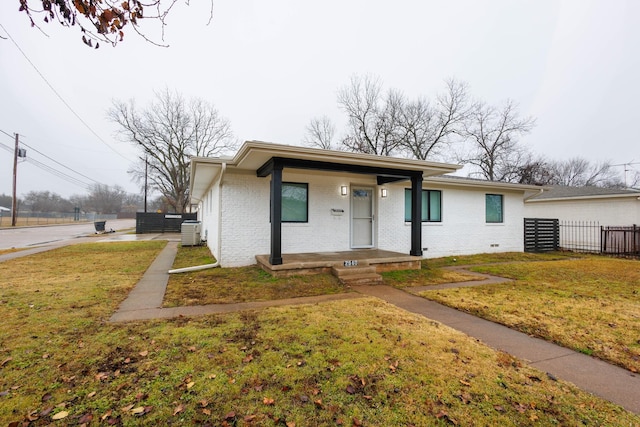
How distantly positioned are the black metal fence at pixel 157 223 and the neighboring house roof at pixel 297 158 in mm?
18816

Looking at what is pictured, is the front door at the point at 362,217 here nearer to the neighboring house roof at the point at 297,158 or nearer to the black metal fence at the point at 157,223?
the neighboring house roof at the point at 297,158

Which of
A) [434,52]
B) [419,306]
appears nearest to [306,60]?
[434,52]

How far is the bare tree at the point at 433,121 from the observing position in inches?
972

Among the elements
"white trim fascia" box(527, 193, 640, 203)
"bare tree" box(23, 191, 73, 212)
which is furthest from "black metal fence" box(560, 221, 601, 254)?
"bare tree" box(23, 191, 73, 212)

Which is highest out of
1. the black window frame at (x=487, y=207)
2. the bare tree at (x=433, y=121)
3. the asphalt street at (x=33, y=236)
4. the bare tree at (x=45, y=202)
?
the bare tree at (x=433, y=121)

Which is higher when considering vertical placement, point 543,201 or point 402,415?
point 543,201

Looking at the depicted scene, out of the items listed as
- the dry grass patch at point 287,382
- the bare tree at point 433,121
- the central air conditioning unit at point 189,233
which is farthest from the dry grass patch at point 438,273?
the bare tree at point 433,121

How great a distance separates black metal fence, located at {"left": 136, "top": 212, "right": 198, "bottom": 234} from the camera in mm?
23812

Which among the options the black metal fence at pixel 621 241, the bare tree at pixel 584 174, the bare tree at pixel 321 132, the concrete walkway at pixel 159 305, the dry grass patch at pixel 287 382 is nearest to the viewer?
the dry grass patch at pixel 287 382

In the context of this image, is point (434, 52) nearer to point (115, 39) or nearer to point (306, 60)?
point (306, 60)

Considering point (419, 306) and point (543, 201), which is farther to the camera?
point (543, 201)

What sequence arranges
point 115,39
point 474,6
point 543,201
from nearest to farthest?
point 115,39 < point 474,6 < point 543,201

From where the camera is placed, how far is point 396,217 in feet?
31.5

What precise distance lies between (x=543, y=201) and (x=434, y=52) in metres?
10.2
